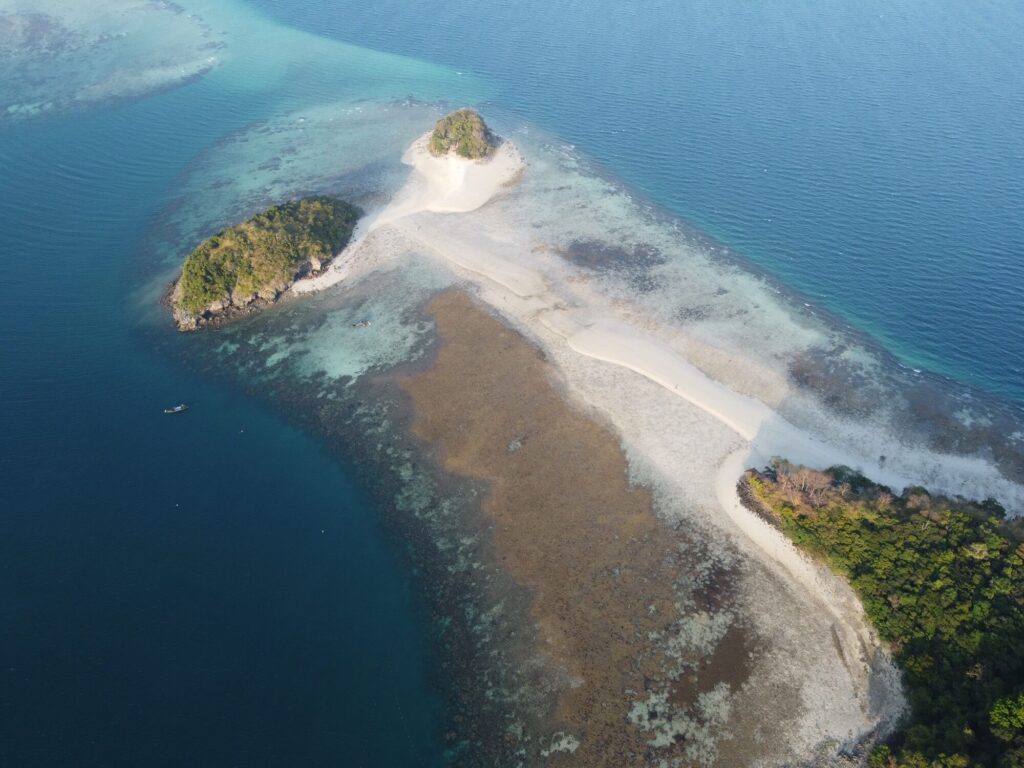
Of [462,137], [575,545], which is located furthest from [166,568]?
[462,137]

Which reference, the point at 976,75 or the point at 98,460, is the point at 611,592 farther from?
the point at 976,75

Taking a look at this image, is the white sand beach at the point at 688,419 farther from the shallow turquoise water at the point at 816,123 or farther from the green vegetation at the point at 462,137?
the shallow turquoise water at the point at 816,123

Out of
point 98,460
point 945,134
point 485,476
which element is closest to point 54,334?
point 98,460

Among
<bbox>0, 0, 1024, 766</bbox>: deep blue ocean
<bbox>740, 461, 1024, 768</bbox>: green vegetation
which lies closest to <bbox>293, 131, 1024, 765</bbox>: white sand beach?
<bbox>740, 461, 1024, 768</bbox>: green vegetation

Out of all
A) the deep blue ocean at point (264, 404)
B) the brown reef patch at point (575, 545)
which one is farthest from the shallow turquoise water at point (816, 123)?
the brown reef patch at point (575, 545)

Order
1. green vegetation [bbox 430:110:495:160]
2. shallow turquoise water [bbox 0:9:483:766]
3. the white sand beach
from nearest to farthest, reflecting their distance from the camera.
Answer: shallow turquoise water [bbox 0:9:483:766] → the white sand beach → green vegetation [bbox 430:110:495:160]

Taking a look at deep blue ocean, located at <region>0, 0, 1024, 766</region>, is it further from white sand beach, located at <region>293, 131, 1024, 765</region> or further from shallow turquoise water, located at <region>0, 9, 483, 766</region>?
white sand beach, located at <region>293, 131, 1024, 765</region>
